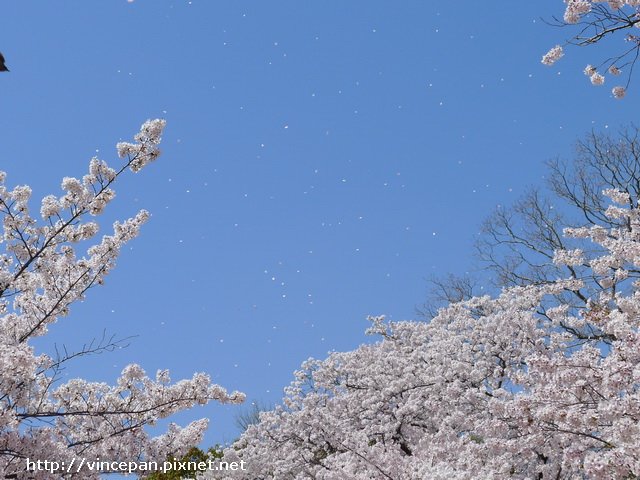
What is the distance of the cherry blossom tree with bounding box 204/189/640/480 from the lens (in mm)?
5766

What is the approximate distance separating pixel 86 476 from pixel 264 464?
7.95 meters

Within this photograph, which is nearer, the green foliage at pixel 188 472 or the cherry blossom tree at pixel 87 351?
the cherry blossom tree at pixel 87 351

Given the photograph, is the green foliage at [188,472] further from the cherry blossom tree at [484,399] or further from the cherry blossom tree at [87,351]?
the cherry blossom tree at [87,351]

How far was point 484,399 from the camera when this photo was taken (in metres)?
11.7

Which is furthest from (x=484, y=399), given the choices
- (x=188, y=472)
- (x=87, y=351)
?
(x=188, y=472)

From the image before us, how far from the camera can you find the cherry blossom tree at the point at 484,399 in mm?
5766

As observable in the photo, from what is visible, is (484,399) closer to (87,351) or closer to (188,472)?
(87,351)

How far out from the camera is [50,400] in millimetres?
7438

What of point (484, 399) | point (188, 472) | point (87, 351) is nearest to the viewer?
point (87, 351)

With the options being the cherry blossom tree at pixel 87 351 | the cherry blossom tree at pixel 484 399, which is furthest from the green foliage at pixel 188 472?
the cherry blossom tree at pixel 87 351

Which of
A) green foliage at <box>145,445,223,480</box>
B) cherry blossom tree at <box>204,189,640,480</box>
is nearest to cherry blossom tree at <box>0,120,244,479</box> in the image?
cherry blossom tree at <box>204,189,640,480</box>

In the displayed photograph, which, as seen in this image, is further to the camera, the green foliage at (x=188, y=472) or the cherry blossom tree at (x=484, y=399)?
the green foliage at (x=188, y=472)

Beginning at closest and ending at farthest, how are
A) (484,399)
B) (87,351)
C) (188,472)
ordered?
1. (87,351)
2. (484,399)
3. (188,472)

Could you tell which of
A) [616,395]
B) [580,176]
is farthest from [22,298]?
[580,176]
